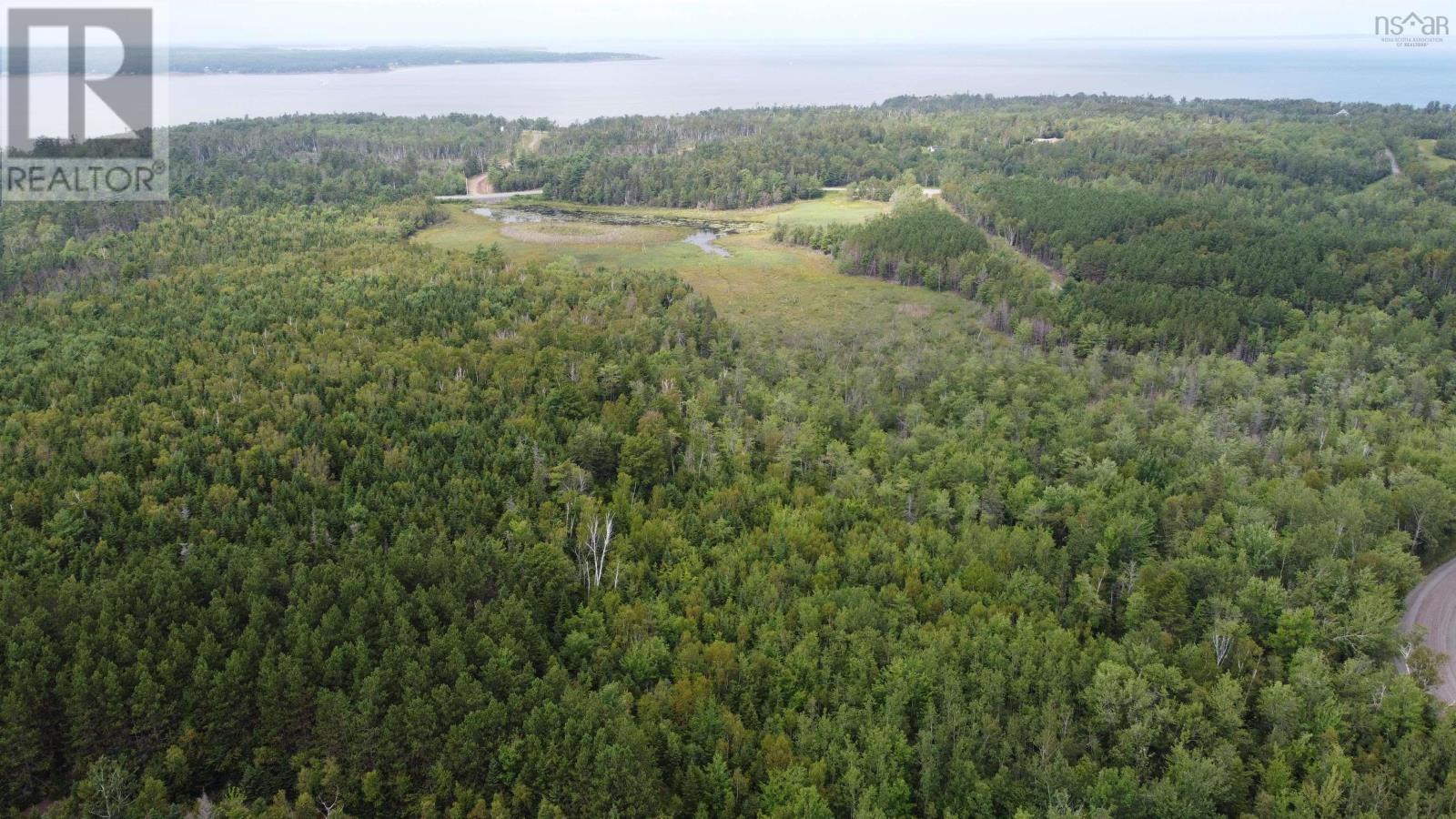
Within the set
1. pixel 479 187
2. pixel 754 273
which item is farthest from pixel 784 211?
pixel 479 187

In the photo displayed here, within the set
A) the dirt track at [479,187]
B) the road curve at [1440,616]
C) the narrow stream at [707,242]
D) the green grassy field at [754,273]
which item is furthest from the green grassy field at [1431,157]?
the dirt track at [479,187]

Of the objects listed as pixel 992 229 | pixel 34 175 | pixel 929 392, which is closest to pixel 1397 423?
pixel 929 392

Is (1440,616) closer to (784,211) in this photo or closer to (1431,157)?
(784,211)

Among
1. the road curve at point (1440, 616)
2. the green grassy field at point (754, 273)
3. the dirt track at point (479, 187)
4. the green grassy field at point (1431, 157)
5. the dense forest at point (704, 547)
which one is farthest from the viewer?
the dirt track at point (479, 187)

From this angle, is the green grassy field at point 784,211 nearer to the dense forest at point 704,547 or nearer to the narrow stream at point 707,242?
the narrow stream at point 707,242

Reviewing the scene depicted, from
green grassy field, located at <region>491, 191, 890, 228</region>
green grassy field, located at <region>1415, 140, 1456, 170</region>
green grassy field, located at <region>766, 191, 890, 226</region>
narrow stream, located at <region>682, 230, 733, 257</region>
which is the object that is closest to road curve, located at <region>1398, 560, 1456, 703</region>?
narrow stream, located at <region>682, 230, 733, 257</region>

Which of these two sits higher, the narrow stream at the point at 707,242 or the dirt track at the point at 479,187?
the dirt track at the point at 479,187

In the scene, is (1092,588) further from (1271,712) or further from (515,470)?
(515,470)

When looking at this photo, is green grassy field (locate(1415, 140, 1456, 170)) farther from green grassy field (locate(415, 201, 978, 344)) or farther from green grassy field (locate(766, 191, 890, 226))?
green grassy field (locate(415, 201, 978, 344))
